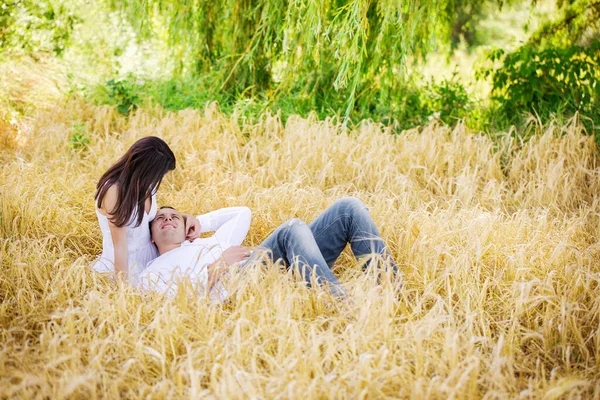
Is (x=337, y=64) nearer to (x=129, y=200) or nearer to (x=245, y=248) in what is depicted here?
(x=245, y=248)

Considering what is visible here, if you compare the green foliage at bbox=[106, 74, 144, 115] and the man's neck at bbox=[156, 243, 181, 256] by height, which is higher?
the green foliage at bbox=[106, 74, 144, 115]

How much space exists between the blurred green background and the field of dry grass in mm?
477

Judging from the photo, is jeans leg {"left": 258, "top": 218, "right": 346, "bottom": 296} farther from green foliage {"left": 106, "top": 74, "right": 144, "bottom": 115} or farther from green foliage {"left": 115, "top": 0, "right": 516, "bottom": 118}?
green foliage {"left": 106, "top": 74, "right": 144, "bottom": 115}

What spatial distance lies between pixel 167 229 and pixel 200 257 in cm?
26

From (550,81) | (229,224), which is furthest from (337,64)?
(229,224)

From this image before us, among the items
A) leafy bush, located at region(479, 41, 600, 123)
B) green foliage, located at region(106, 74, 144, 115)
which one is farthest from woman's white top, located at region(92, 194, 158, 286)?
leafy bush, located at region(479, 41, 600, 123)

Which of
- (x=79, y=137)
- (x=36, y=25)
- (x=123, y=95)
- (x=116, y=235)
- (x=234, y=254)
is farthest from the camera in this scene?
(x=36, y=25)

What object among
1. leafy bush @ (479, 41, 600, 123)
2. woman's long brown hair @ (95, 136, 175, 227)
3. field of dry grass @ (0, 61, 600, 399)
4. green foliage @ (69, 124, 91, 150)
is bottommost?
field of dry grass @ (0, 61, 600, 399)

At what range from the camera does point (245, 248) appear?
2.57 meters

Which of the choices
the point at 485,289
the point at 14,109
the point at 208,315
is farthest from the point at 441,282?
the point at 14,109

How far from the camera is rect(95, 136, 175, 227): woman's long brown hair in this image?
2.41 meters

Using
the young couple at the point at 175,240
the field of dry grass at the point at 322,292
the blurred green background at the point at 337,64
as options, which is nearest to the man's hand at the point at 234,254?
the young couple at the point at 175,240

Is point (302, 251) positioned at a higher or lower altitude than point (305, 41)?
lower

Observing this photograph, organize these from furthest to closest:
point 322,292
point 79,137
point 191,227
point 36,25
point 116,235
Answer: point 36,25 < point 79,137 < point 191,227 < point 116,235 < point 322,292
